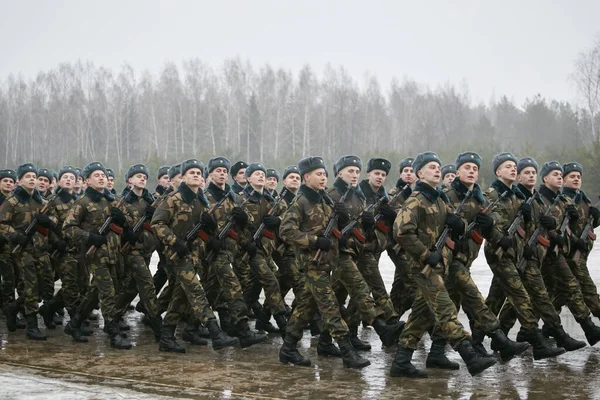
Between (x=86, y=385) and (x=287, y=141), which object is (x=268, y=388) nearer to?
(x=86, y=385)

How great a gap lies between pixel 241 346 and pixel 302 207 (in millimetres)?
1672

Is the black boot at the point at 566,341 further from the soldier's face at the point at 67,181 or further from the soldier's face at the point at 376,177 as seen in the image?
the soldier's face at the point at 67,181

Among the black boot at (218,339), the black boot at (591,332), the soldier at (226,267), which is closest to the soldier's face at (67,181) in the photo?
the soldier at (226,267)

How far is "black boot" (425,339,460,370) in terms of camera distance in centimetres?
734

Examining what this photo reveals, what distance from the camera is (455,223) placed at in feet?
23.4

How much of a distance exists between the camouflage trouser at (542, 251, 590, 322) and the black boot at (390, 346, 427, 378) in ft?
6.70

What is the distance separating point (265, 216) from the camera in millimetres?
9203

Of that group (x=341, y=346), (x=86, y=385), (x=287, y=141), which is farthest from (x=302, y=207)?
(x=287, y=141)

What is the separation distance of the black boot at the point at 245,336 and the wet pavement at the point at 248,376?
0.32 ft

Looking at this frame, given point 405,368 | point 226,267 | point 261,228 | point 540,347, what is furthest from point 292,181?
point 540,347

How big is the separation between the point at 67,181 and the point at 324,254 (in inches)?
168

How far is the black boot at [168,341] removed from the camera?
8336 millimetres

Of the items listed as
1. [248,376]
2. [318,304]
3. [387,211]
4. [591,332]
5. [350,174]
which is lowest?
[248,376]

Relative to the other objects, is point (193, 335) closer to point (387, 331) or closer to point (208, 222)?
point (208, 222)
